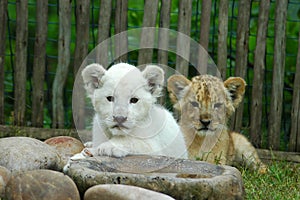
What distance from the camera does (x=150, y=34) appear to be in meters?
9.06

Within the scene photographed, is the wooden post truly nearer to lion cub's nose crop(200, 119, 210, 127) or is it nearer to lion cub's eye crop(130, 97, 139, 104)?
lion cub's nose crop(200, 119, 210, 127)

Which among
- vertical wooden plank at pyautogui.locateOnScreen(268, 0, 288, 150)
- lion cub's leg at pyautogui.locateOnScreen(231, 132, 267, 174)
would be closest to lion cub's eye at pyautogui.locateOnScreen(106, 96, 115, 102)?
lion cub's leg at pyautogui.locateOnScreen(231, 132, 267, 174)

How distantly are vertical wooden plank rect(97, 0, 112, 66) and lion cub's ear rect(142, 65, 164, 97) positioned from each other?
216 centimetres

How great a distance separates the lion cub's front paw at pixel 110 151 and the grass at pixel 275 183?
4.03 ft

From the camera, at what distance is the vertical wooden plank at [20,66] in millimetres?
9383

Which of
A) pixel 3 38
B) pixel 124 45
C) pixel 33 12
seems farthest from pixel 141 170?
pixel 33 12

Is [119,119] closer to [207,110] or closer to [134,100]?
[134,100]

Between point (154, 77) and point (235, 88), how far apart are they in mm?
1596

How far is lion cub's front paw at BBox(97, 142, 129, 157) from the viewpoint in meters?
6.92

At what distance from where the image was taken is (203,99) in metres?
8.08

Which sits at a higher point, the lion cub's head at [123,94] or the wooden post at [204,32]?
the wooden post at [204,32]

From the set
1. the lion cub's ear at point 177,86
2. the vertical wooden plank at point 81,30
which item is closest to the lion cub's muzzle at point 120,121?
the lion cub's ear at point 177,86

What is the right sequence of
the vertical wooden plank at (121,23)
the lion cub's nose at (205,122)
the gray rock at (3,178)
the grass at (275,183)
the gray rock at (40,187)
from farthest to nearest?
the vertical wooden plank at (121,23)
the lion cub's nose at (205,122)
the grass at (275,183)
the gray rock at (3,178)
the gray rock at (40,187)

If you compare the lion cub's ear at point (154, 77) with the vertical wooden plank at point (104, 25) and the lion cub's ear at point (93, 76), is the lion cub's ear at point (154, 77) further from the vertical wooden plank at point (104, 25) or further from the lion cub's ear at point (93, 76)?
the vertical wooden plank at point (104, 25)
